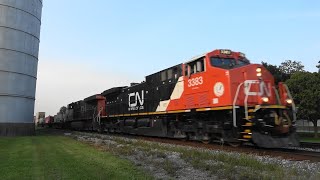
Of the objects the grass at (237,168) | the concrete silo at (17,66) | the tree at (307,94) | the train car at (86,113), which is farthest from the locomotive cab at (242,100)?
the tree at (307,94)

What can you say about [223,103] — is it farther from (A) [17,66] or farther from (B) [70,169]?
(A) [17,66]

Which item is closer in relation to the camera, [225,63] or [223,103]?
[223,103]

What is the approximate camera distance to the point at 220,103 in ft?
52.3

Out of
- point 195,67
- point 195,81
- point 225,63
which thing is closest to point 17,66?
point 195,67

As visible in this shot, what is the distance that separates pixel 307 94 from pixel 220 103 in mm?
24445

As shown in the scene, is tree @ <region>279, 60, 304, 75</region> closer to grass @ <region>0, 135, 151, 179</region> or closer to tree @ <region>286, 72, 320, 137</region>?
tree @ <region>286, 72, 320, 137</region>

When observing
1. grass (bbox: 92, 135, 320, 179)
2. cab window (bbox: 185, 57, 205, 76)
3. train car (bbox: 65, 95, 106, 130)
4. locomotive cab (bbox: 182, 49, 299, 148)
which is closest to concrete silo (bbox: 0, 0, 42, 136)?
train car (bbox: 65, 95, 106, 130)

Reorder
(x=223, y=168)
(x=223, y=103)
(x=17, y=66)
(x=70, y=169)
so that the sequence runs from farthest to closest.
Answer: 1. (x=17, y=66)
2. (x=223, y=103)
3. (x=70, y=169)
4. (x=223, y=168)

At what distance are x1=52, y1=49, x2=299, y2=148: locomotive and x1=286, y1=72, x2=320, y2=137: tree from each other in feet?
66.0

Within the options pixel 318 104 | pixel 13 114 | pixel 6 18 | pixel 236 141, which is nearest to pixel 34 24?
pixel 6 18

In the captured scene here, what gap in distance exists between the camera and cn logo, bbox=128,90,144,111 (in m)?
25.4

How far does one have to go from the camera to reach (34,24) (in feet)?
115

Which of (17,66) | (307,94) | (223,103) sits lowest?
(223,103)

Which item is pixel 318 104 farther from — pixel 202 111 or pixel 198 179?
pixel 198 179
